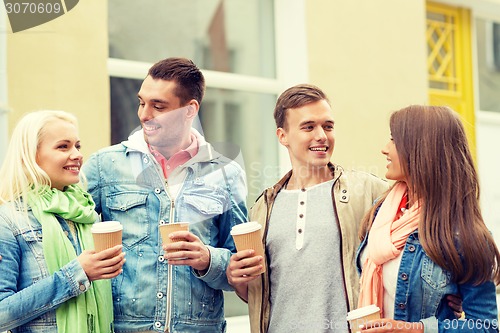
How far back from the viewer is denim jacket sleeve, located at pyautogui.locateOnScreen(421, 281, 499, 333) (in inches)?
109

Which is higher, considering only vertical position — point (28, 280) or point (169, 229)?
point (169, 229)

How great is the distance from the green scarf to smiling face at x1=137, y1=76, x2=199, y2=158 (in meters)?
0.44

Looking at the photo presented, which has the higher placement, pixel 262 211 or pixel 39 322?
pixel 262 211

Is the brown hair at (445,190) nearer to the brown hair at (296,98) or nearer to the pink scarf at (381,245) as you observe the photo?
the pink scarf at (381,245)

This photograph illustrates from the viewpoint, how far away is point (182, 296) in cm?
325

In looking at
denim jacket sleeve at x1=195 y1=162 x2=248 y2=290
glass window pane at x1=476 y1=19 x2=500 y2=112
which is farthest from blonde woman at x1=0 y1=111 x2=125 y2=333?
glass window pane at x1=476 y1=19 x2=500 y2=112

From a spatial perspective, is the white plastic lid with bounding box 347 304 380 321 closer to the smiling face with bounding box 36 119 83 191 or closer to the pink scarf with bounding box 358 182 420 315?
the pink scarf with bounding box 358 182 420 315

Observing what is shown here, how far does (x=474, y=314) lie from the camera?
278 cm

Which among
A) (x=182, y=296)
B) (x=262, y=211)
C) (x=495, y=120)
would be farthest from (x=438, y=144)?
(x=495, y=120)

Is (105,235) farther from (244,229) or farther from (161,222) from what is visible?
(244,229)

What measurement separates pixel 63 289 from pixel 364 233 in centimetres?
125

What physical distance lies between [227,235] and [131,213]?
470 millimetres

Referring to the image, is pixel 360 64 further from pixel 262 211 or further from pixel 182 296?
pixel 182 296

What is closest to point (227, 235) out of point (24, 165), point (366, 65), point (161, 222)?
point (161, 222)
